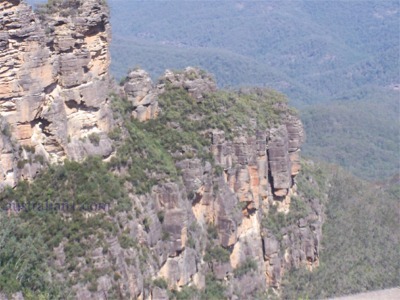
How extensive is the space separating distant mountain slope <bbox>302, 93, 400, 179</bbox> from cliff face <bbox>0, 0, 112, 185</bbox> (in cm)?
8531

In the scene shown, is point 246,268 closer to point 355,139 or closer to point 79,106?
point 79,106

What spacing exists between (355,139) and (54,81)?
115213 millimetres

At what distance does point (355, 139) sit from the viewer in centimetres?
14738

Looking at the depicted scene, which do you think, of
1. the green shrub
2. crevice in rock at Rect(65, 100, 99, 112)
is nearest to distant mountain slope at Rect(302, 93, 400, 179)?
the green shrub

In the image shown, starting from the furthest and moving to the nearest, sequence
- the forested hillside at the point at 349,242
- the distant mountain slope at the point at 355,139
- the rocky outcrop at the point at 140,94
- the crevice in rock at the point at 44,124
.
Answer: the distant mountain slope at the point at 355,139, the forested hillside at the point at 349,242, the rocky outcrop at the point at 140,94, the crevice in rock at the point at 44,124

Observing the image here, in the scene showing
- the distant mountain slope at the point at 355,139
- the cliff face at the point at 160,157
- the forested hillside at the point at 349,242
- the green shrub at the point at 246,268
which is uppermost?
the cliff face at the point at 160,157

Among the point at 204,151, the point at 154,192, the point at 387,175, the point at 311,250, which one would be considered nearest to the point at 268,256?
the point at 311,250

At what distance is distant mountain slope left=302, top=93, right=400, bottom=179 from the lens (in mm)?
131125

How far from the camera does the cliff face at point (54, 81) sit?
34219 millimetres

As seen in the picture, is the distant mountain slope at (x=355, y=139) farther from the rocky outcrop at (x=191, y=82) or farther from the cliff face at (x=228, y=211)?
the rocky outcrop at (x=191, y=82)

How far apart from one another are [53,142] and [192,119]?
1202cm

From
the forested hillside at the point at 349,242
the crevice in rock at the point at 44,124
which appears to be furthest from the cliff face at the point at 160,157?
the forested hillside at the point at 349,242

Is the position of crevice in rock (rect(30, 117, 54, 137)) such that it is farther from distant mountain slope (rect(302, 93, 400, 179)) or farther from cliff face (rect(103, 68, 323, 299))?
distant mountain slope (rect(302, 93, 400, 179))

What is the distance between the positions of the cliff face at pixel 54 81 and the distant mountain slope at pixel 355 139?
85.3 m
